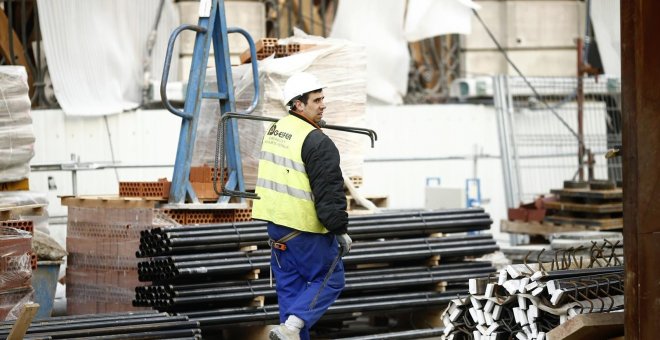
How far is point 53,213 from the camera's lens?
15.3 meters

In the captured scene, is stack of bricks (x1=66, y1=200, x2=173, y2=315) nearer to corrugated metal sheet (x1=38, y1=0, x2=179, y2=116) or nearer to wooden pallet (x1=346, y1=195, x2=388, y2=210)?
wooden pallet (x1=346, y1=195, x2=388, y2=210)

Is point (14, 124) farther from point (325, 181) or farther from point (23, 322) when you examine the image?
point (325, 181)

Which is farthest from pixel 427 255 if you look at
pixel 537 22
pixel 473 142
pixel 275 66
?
pixel 537 22

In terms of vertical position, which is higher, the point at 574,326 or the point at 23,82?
the point at 23,82

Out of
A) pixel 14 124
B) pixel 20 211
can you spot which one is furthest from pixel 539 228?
pixel 14 124

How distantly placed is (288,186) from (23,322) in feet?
6.86

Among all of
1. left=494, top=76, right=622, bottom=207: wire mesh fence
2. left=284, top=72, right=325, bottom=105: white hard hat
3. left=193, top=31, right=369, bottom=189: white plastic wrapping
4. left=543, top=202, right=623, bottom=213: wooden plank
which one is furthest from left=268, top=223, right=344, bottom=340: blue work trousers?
left=494, top=76, right=622, bottom=207: wire mesh fence

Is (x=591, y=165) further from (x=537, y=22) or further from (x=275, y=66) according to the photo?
(x=275, y=66)

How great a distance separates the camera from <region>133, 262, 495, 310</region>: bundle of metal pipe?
10664mm

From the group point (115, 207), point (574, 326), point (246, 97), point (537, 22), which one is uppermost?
point (537, 22)

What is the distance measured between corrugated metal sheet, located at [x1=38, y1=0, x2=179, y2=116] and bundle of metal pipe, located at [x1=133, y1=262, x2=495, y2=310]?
5.22 metres

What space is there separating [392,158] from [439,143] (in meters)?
0.81

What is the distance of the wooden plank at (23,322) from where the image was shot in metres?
8.05

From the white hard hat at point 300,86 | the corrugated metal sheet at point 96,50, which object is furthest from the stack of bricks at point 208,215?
the corrugated metal sheet at point 96,50
